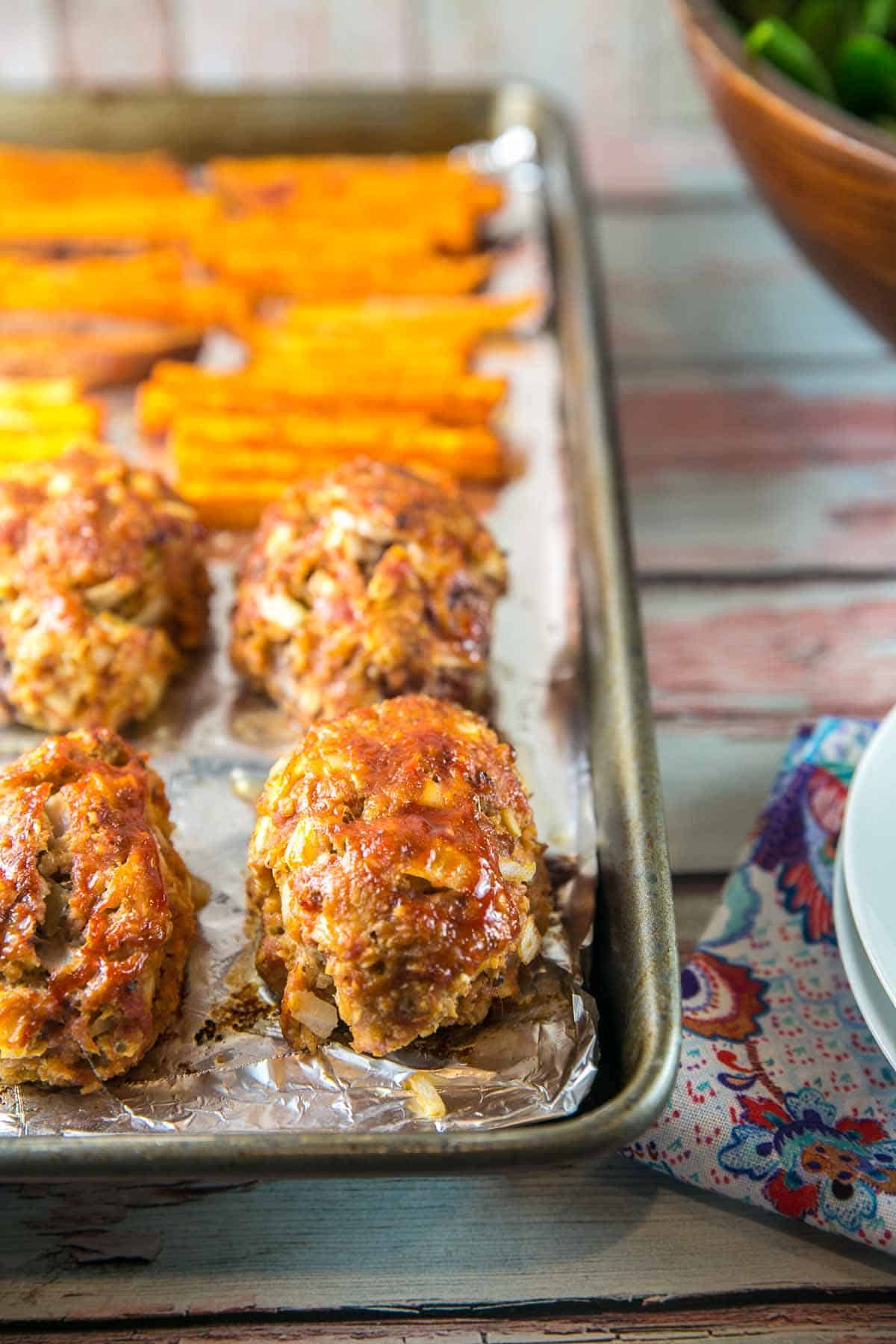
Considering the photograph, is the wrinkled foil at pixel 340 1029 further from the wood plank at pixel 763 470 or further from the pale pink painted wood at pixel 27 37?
the pale pink painted wood at pixel 27 37

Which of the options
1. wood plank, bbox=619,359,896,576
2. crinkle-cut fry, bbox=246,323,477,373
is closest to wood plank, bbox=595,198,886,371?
wood plank, bbox=619,359,896,576

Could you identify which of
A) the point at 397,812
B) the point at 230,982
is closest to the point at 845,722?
the point at 397,812

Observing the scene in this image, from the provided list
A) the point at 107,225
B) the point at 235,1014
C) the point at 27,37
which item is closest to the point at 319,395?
the point at 107,225

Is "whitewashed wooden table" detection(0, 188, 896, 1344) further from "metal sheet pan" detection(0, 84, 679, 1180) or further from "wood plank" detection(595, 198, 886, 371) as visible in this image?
"metal sheet pan" detection(0, 84, 679, 1180)

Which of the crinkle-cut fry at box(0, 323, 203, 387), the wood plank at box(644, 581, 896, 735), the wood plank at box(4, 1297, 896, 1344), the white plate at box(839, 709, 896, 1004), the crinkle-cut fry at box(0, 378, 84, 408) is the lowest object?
the wood plank at box(4, 1297, 896, 1344)

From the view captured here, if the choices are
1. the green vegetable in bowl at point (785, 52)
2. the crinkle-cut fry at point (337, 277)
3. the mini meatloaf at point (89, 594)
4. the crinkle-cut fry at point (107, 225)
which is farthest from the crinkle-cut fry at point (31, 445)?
the green vegetable in bowl at point (785, 52)

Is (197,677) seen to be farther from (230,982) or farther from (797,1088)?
(797,1088)

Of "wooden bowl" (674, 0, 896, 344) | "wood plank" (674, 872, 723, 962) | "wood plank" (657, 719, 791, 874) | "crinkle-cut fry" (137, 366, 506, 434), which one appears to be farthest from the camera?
"crinkle-cut fry" (137, 366, 506, 434)
